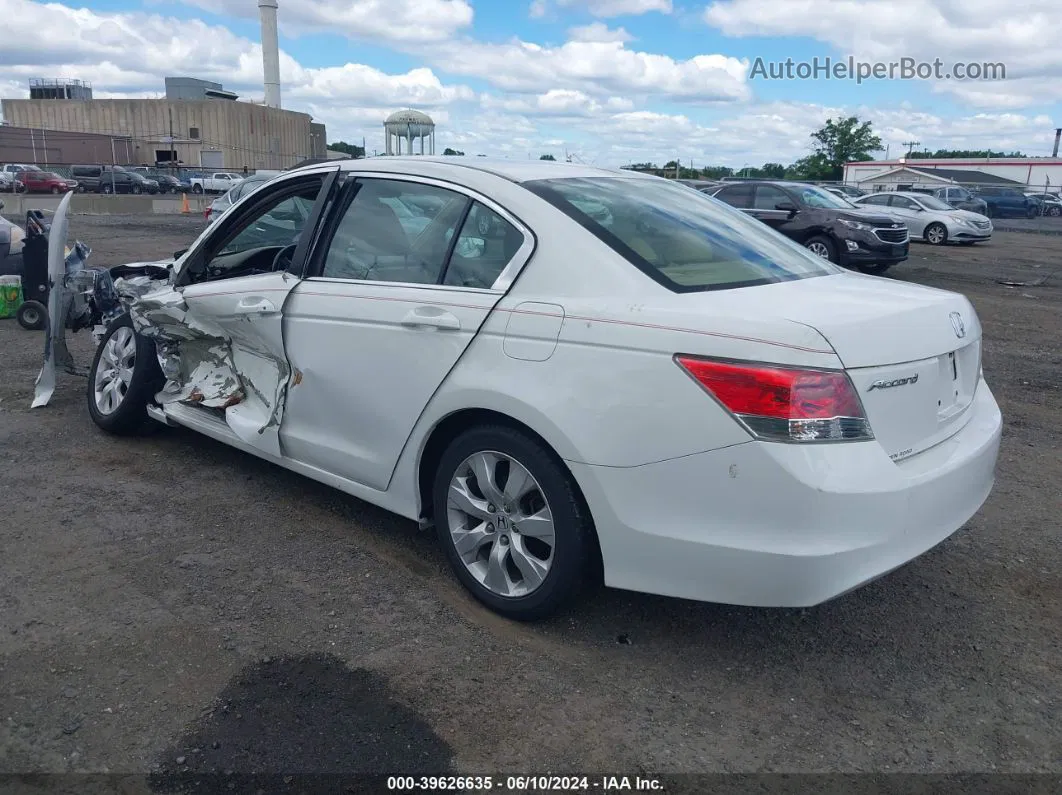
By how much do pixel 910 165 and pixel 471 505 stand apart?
226 ft

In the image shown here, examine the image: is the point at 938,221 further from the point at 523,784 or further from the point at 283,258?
the point at 523,784

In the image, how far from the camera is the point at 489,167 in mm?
3900

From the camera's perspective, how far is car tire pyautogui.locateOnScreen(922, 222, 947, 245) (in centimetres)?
2303

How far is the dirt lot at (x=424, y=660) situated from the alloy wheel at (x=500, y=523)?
21 centimetres

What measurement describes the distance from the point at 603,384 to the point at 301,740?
1480 mm

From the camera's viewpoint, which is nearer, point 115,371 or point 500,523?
point 500,523

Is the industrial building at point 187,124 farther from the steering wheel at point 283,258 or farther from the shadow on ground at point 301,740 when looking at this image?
the shadow on ground at point 301,740

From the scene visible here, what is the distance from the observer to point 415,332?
3.59 m

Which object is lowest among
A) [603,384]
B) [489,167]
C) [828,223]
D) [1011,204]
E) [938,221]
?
[603,384]

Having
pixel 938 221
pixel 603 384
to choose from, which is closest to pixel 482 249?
pixel 603 384

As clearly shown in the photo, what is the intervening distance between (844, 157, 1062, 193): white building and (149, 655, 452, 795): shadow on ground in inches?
2268

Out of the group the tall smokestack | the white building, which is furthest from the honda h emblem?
the tall smokestack

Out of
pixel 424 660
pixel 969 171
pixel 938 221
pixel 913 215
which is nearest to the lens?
pixel 424 660

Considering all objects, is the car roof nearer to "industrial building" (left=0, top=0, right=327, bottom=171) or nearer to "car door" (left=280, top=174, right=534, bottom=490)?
"car door" (left=280, top=174, right=534, bottom=490)
